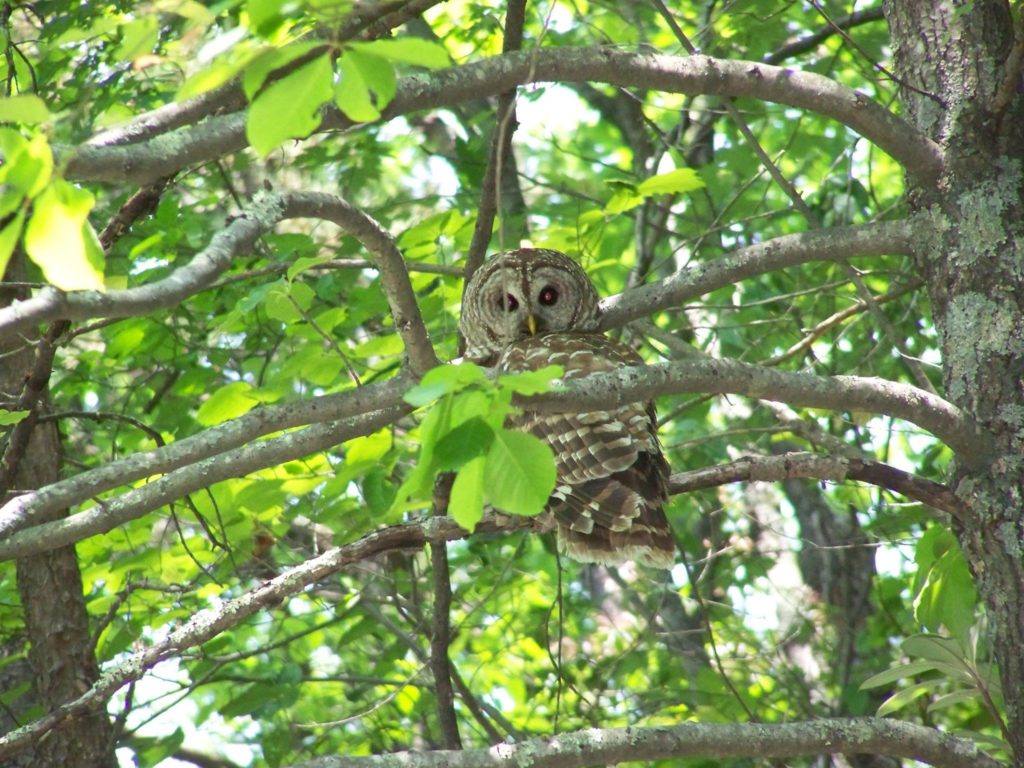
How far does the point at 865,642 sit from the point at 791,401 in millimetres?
3642

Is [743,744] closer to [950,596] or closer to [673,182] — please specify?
[950,596]

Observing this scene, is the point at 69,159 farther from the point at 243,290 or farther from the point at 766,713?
the point at 766,713

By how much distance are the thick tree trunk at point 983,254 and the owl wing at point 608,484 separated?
932 mm

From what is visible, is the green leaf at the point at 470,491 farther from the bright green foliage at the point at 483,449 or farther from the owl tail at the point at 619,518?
the owl tail at the point at 619,518

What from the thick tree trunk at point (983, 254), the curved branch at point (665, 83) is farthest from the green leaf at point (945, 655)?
the curved branch at point (665, 83)

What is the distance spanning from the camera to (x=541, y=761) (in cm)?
234

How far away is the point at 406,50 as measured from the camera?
143cm

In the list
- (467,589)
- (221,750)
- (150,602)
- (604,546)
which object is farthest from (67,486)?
(221,750)

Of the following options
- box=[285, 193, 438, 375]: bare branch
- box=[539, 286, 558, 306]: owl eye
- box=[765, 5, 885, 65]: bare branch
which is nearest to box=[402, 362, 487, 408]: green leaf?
box=[285, 193, 438, 375]: bare branch

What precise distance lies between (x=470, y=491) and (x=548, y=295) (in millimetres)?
2874

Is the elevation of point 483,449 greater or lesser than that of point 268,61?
lesser

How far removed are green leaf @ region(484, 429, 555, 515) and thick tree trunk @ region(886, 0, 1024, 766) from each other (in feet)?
4.48

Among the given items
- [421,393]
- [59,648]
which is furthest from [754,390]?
[59,648]

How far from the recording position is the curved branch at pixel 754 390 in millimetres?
1972
